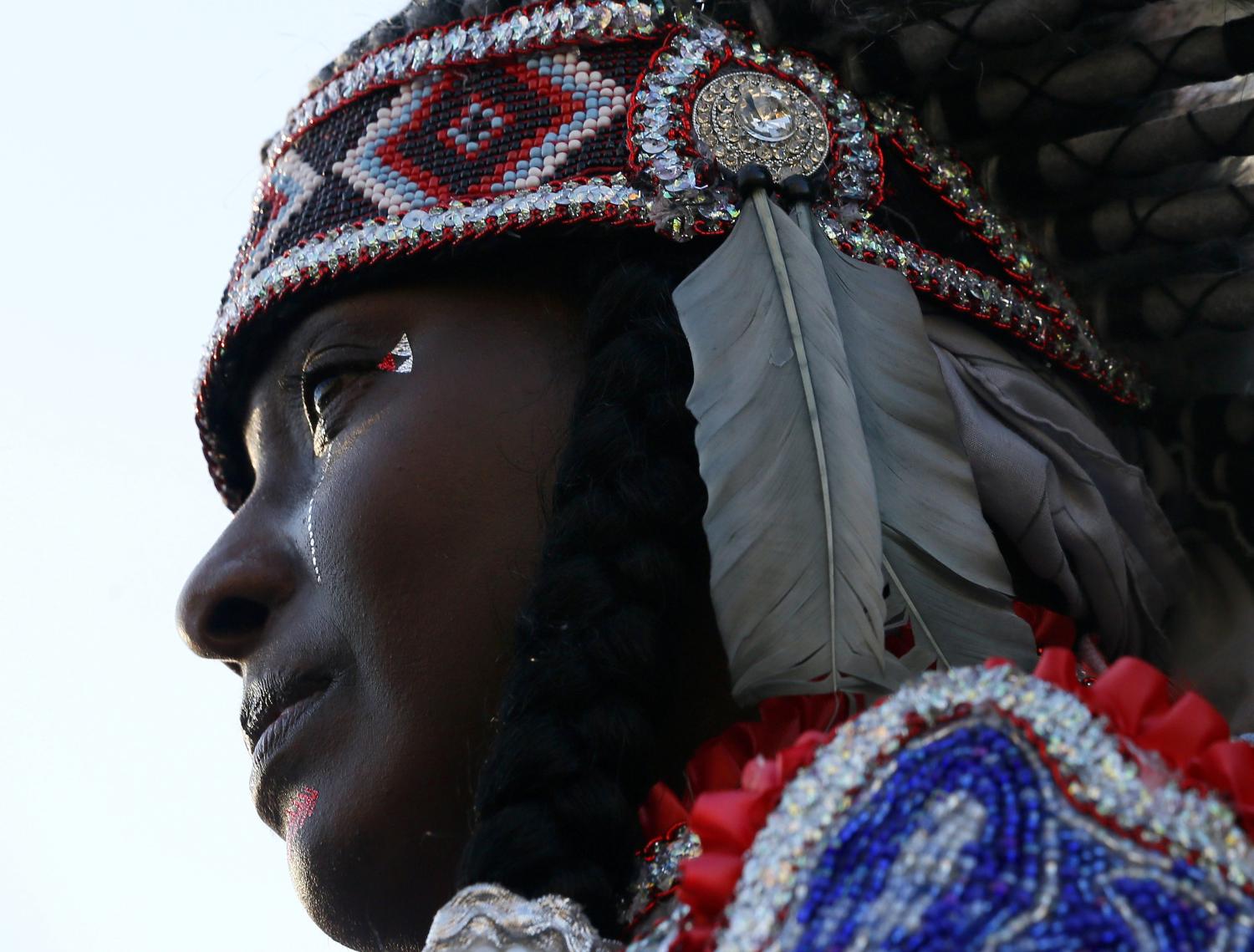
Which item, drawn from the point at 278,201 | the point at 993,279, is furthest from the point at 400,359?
the point at 993,279

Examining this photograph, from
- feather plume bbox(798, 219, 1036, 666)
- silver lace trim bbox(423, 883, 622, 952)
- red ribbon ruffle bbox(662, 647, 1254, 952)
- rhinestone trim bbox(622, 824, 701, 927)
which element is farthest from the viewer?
feather plume bbox(798, 219, 1036, 666)

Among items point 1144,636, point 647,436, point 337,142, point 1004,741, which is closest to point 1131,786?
point 1004,741

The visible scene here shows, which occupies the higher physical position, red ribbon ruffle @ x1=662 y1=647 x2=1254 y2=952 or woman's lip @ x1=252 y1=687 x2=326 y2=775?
woman's lip @ x1=252 y1=687 x2=326 y2=775

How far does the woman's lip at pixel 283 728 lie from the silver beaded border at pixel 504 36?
0.80 m

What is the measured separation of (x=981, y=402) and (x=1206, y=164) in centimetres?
51

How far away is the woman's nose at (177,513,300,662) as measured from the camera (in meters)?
1.78

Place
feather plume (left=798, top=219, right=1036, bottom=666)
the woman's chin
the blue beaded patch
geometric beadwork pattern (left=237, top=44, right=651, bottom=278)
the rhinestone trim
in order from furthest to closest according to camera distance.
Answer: geometric beadwork pattern (left=237, top=44, right=651, bottom=278)
the woman's chin
feather plume (left=798, top=219, right=1036, bottom=666)
the rhinestone trim
the blue beaded patch

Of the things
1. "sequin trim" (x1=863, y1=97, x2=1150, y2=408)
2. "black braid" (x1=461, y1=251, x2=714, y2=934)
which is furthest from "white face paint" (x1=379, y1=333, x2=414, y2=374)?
"sequin trim" (x1=863, y1=97, x2=1150, y2=408)

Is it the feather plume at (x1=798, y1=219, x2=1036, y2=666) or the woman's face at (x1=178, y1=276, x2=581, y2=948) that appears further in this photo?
the woman's face at (x1=178, y1=276, x2=581, y2=948)

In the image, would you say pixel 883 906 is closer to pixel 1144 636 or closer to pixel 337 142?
pixel 1144 636

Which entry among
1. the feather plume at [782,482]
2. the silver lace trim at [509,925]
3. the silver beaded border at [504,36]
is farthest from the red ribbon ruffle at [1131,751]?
the silver beaded border at [504,36]

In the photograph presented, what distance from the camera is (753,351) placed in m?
1.58

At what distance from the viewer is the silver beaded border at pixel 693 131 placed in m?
1.76

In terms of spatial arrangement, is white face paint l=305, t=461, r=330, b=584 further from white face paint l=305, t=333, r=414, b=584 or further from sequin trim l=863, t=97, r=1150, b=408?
sequin trim l=863, t=97, r=1150, b=408
